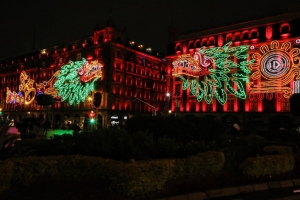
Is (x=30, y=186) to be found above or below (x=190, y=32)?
below

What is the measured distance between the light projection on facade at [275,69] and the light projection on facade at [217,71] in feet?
5.72

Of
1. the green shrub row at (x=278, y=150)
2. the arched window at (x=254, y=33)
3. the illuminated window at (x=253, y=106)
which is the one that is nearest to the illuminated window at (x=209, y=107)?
the illuminated window at (x=253, y=106)

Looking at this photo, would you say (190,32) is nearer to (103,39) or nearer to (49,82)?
(103,39)

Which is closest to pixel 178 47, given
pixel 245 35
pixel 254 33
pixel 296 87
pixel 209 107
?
pixel 245 35

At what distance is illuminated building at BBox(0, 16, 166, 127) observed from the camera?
69.8 m

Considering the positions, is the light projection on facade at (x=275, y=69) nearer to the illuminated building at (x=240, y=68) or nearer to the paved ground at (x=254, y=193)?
the illuminated building at (x=240, y=68)

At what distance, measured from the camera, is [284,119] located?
170 feet

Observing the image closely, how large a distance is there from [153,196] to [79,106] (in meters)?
69.1

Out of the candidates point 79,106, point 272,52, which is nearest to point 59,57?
point 79,106

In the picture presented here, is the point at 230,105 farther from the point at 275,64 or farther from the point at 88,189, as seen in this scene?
the point at 88,189

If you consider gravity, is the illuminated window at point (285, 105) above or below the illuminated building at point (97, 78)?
below

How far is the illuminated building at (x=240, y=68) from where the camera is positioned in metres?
51.2

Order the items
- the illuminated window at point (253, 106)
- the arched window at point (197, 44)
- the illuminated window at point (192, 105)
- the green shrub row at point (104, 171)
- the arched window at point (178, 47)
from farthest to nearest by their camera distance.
A: 1. the arched window at point (178, 47)
2. the arched window at point (197, 44)
3. the illuminated window at point (192, 105)
4. the illuminated window at point (253, 106)
5. the green shrub row at point (104, 171)

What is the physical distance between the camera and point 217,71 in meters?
58.0
